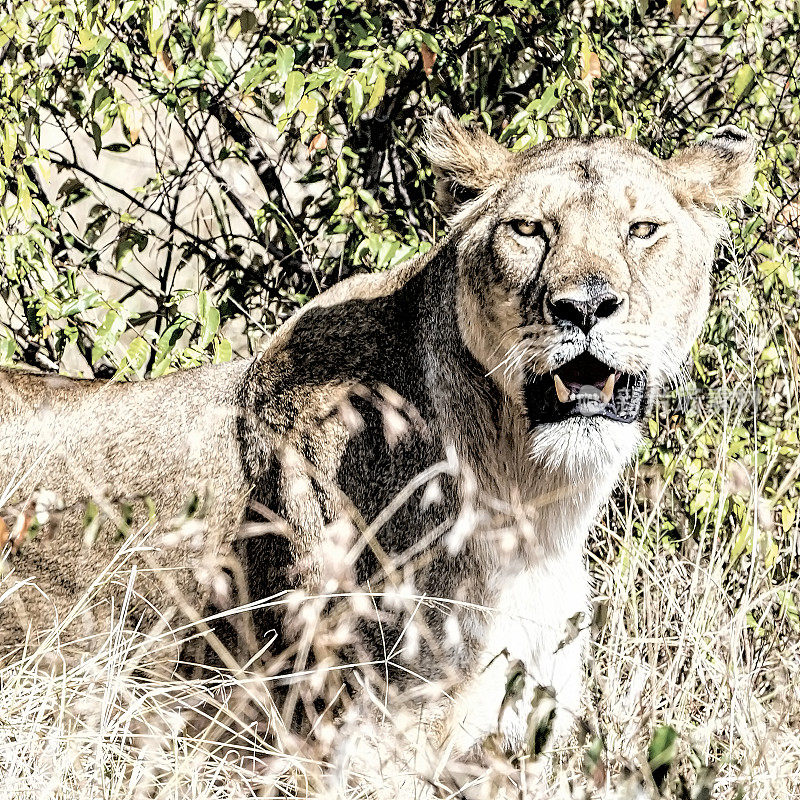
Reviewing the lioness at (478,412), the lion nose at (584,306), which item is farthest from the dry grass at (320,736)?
the lion nose at (584,306)

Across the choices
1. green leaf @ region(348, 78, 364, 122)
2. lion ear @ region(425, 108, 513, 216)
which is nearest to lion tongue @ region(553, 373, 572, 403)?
lion ear @ region(425, 108, 513, 216)

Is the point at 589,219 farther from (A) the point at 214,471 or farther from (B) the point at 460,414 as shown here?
(A) the point at 214,471

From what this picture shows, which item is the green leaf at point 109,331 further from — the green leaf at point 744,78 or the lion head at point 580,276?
the green leaf at point 744,78

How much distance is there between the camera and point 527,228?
9.48 ft

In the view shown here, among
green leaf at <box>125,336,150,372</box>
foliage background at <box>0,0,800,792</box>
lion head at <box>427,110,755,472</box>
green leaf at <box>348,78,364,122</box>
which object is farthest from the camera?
green leaf at <box>125,336,150,372</box>

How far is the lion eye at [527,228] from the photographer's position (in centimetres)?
288

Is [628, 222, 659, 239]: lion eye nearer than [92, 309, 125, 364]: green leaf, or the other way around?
[628, 222, 659, 239]: lion eye

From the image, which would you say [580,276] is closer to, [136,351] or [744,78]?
[744,78]

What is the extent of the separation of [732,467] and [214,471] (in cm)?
170

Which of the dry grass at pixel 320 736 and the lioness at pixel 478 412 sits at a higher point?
the lioness at pixel 478 412

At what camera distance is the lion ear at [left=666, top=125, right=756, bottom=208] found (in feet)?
10.2

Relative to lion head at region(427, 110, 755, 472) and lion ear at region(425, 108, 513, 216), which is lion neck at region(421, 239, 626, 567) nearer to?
lion head at region(427, 110, 755, 472)

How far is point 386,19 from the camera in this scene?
4.43 m

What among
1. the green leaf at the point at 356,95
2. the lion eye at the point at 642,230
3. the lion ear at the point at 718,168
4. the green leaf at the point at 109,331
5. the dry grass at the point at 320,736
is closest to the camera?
the dry grass at the point at 320,736
